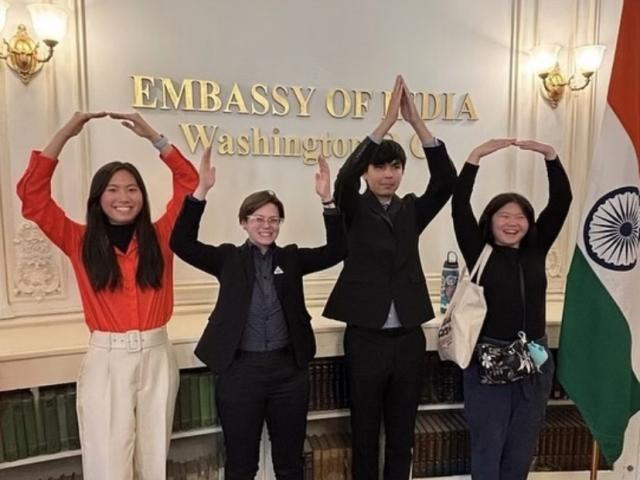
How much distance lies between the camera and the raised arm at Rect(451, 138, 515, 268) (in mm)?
2045

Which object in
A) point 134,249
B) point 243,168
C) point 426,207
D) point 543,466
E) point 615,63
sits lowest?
point 543,466

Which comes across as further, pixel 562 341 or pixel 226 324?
pixel 562 341

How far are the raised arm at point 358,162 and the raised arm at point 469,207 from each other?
1.17ft

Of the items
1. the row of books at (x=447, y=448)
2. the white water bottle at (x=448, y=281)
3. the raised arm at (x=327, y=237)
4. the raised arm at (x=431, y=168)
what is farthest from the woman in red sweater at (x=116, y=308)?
the white water bottle at (x=448, y=281)

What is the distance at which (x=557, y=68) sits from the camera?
3.02 metres

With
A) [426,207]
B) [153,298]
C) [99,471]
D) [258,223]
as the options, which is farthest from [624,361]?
[99,471]

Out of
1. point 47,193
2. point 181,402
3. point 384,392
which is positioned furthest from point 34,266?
point 384,392

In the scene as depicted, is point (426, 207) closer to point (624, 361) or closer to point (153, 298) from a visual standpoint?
point (624, 361)

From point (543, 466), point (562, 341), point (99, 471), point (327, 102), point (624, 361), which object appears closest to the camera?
point (99, 471)

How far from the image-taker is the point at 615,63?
6.20 feet

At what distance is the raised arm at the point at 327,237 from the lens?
6.12 feet

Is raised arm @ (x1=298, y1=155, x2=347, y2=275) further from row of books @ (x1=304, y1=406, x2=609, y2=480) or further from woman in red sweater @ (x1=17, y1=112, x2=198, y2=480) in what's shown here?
row of books @ (x1=304, y1=406, x2=609, y2=480)

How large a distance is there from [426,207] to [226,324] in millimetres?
948

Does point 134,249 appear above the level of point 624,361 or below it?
above
